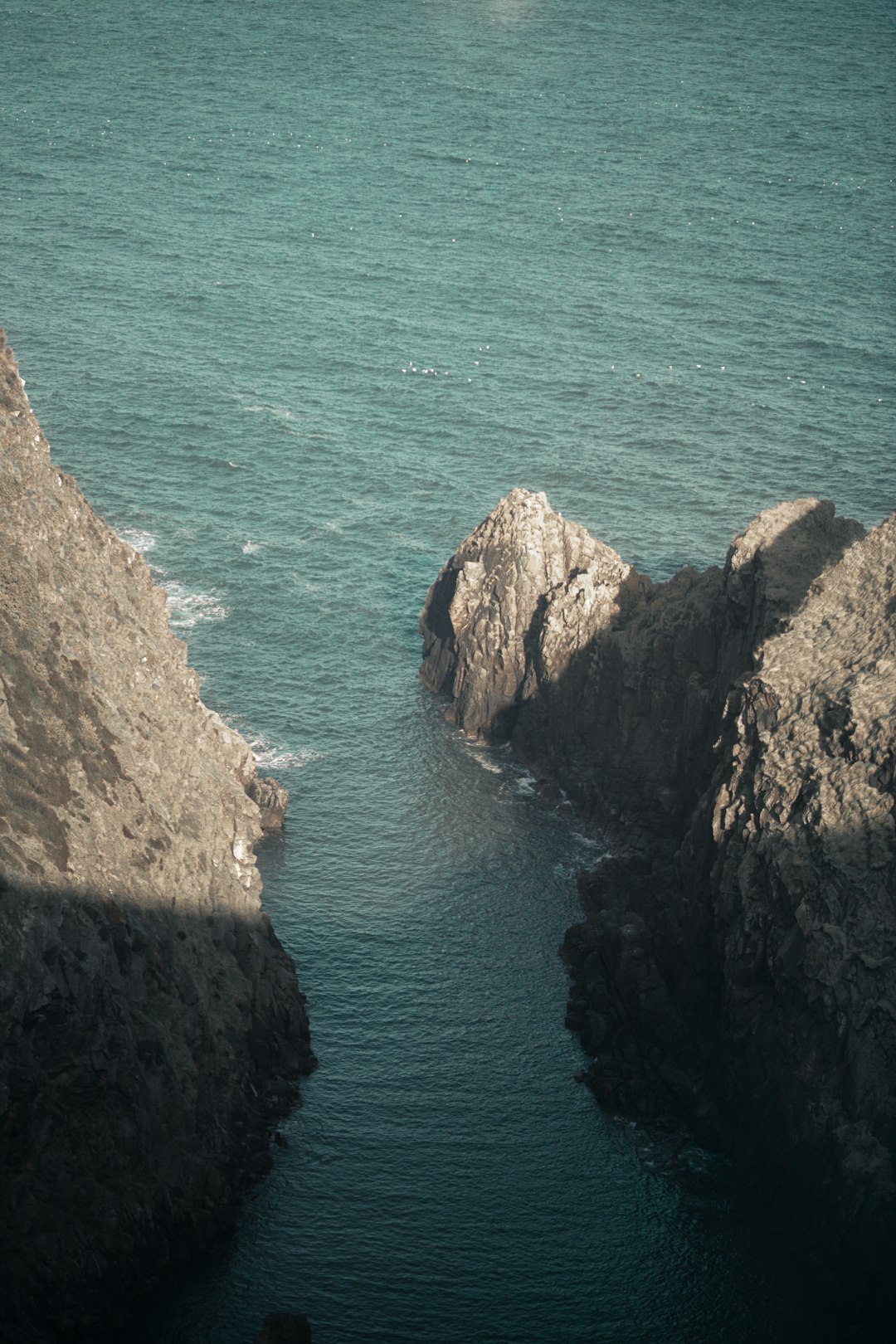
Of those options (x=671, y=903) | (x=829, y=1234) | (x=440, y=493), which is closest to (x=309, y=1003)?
(x=671, y=903)

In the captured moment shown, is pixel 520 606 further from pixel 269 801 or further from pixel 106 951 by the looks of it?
pixel 106 951

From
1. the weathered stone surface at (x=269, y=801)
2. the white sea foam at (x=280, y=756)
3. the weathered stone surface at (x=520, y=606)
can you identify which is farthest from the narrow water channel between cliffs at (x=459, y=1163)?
the weathered stone surface at (x=520, y=606)

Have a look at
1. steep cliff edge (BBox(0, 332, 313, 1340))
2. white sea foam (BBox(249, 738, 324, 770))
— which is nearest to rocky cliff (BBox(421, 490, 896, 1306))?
white sea foam (BBox(249, 738, 324, 770))

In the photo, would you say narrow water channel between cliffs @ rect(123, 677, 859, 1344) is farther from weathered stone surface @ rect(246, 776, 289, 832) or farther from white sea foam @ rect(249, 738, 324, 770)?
white sea foam @ rect(249, 738, 324, 770)

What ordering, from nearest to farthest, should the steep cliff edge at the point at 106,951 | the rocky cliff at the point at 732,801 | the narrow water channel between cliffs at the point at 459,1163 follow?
the steep cliff edge at the point at 106,951, the narrow water channel between cliffs at the point at 459,1163, the rocky cliff at the point at 732,801

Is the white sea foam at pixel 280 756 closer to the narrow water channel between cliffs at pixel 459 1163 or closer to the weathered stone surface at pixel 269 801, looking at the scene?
the weathered stone surface at pixel 269 801

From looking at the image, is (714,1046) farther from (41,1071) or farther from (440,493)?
(440,493)
